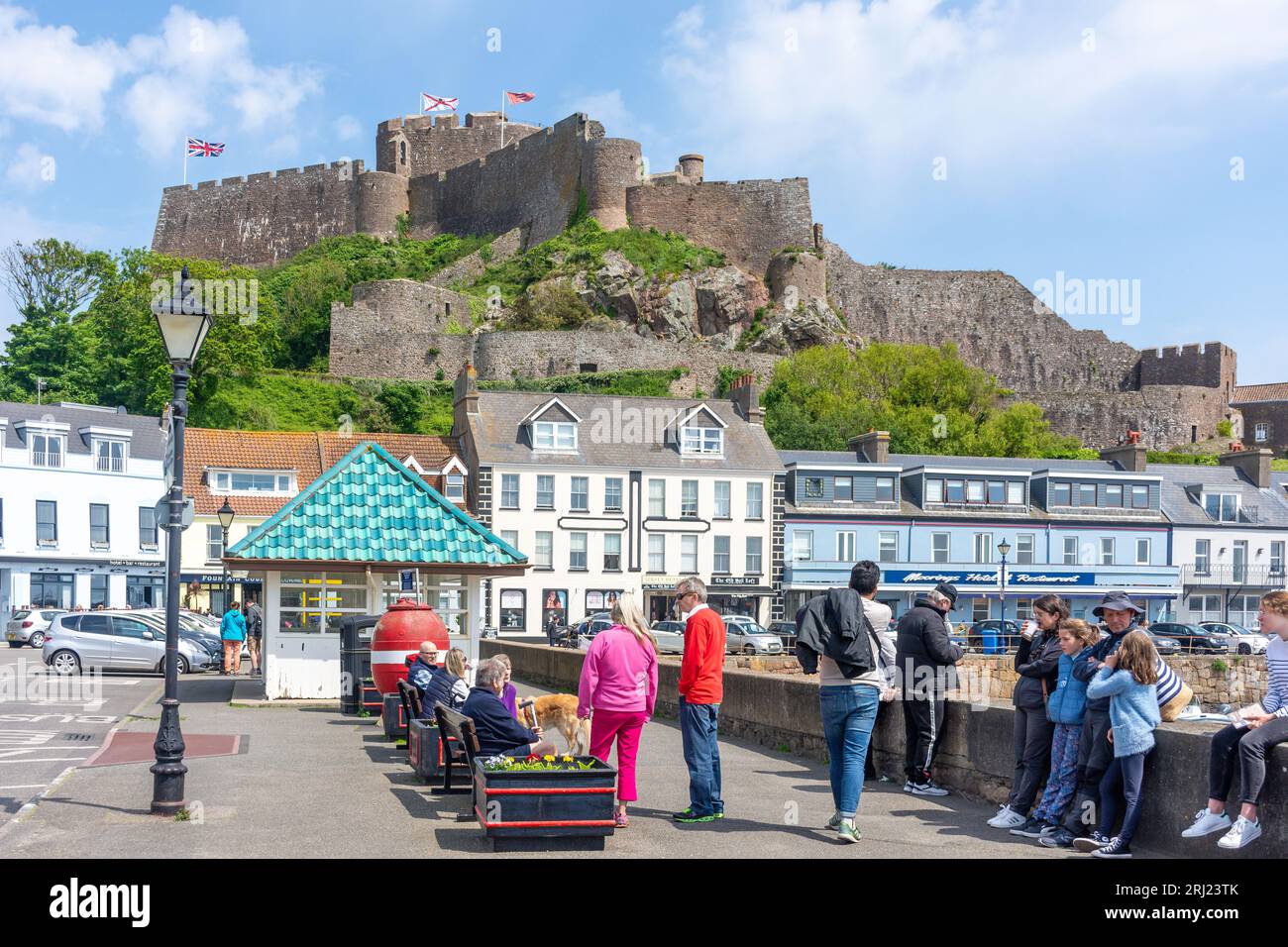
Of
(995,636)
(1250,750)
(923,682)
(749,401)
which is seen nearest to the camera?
(1250,750)

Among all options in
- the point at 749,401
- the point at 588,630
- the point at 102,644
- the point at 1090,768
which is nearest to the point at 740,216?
the point at 749,401

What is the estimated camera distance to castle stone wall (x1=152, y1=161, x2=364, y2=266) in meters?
103

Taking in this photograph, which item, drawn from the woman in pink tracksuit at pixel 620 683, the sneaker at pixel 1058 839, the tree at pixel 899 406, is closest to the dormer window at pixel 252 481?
the tree at pixel 899 406

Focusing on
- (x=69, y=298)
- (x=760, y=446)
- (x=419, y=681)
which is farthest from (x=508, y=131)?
(x=419, y=681)

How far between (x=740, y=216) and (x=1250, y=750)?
86674 millimetres

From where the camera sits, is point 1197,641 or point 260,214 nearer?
point 1197,641

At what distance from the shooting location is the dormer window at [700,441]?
168 ft

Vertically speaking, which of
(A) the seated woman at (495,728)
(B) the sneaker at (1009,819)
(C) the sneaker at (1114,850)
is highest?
(A) the seated woman at (495,728)

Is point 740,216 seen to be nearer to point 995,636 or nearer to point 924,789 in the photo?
point 995,636

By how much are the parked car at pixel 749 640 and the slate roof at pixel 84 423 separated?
82.9ft

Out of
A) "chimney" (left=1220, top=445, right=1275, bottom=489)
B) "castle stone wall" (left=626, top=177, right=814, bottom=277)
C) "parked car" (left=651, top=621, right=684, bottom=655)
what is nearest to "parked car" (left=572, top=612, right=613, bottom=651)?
"parked car" (left=651, top=621, right=684, bottom=655)

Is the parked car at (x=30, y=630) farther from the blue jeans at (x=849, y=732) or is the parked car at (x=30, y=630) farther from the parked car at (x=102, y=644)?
the blue jeans at (x=849, y=732)

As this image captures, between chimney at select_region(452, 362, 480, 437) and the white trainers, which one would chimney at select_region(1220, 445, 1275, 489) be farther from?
the white trainers

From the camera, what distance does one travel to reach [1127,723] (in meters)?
9.14
